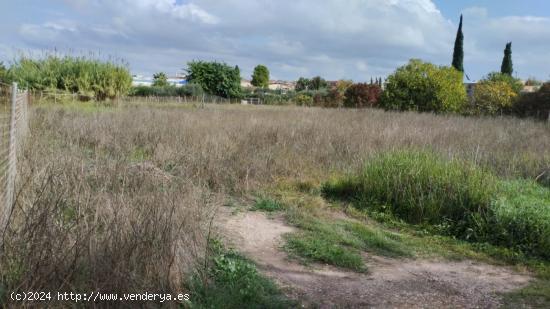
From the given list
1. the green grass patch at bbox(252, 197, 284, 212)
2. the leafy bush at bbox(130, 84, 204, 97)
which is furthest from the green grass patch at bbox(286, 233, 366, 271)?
the leafy bush at bbox(130, 84, 204, 97)

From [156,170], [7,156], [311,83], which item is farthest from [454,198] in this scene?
[311,83]

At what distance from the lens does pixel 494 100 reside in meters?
23.3

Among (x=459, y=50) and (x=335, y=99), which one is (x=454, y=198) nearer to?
(x=335, y=99)

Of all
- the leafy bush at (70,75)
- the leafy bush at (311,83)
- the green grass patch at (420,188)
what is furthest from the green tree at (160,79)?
the green grass patch at (420,188)

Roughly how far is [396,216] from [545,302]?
2.95 metres

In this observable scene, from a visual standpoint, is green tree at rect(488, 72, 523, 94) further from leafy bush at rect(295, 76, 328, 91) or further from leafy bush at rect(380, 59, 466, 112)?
leafy bush at rect(295, 76, 328, 91)

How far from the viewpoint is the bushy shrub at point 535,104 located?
69.4ft

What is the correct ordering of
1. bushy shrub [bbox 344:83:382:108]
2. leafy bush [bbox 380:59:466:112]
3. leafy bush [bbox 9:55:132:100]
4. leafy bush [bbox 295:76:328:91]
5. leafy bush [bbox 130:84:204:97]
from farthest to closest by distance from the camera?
leafy bush [bbox 295:76:328:91], leafy bush [bbox 130:84:204:97], bushy shrub [bbox 344:83:382:108], leafy bush [bbox 380:59:466:112], leafy bush [bbox 9:55:132:100]

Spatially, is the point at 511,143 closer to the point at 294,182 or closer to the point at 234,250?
the point at 294,182

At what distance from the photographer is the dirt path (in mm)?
3924

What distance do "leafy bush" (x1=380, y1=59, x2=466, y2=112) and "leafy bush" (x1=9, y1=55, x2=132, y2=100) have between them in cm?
1312

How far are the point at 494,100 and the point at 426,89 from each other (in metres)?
3.86

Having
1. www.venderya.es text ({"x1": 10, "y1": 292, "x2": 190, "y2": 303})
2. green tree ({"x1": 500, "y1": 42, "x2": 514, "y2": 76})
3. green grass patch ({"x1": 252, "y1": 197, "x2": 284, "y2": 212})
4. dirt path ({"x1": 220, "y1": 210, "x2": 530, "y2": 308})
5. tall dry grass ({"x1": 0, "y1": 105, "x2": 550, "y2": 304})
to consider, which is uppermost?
green tree ({"x1": 500, "y1": 42, "x2": 514, "y2": 76})

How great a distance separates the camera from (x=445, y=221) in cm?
657
